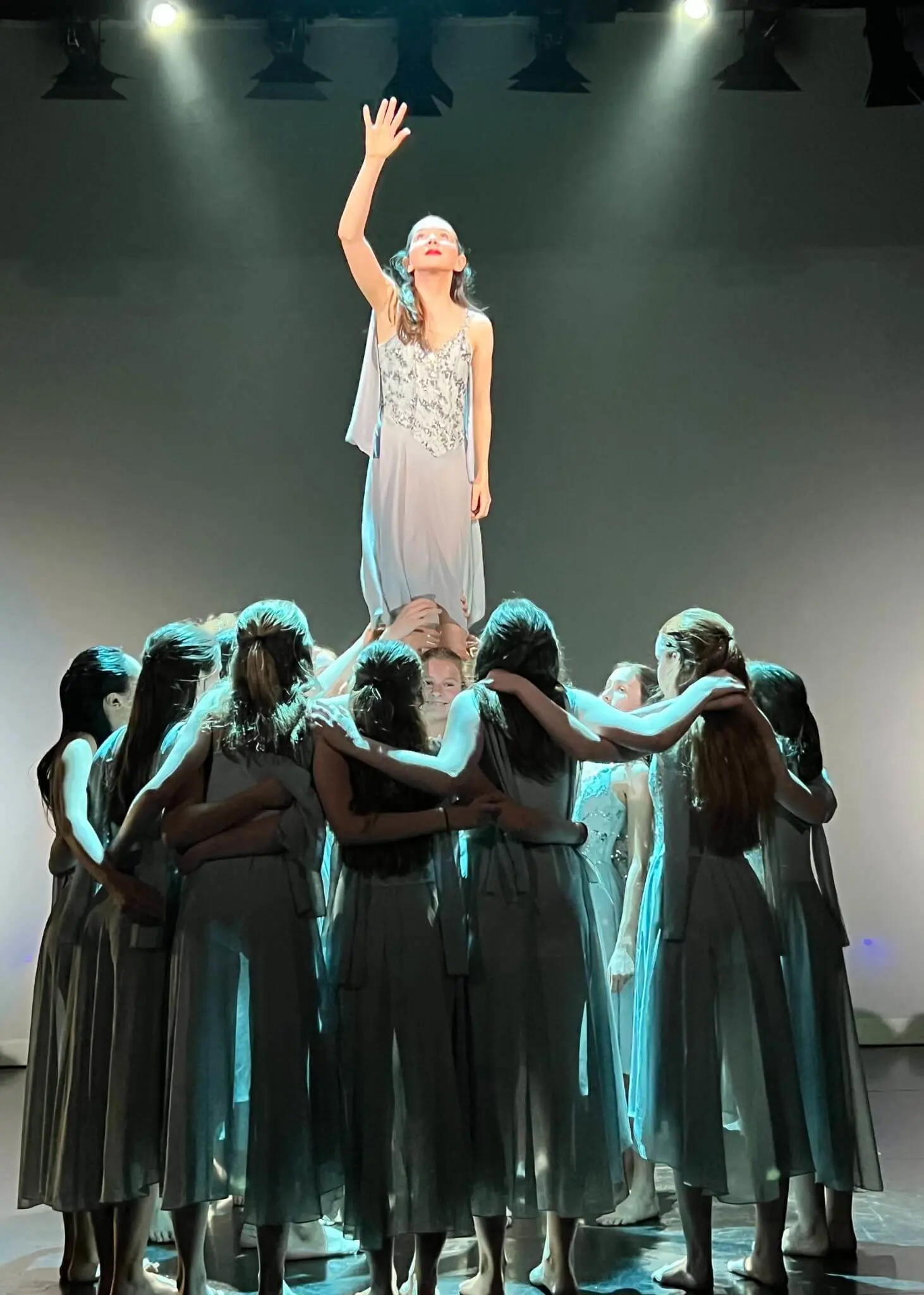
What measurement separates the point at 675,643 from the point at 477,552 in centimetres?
163

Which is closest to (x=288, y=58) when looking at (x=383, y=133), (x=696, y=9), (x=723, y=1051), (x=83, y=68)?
(x=83, y=68)

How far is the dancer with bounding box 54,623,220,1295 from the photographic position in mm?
2805

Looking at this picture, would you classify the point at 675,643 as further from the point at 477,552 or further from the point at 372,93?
the point at 372,93

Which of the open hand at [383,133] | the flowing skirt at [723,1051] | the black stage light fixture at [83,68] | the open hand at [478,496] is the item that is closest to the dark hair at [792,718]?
the flowing skirt at [723,1051]

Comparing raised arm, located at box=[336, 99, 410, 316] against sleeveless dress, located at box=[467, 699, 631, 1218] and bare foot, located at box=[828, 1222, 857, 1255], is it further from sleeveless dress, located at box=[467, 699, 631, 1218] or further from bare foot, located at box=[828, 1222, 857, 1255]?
bare foot, located at box=[828, 1222, 857, 1255]

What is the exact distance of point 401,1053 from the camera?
273cm

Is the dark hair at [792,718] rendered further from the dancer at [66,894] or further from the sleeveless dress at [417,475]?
the dancer at [66,894]

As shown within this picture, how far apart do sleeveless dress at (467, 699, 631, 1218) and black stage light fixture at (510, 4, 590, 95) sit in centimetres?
499

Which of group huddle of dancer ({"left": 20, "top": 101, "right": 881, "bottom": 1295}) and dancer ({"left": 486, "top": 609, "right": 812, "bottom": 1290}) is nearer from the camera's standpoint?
group huddle of dancer ({"left": 20, "top": 101, "right": 881, "bottom": 1295})

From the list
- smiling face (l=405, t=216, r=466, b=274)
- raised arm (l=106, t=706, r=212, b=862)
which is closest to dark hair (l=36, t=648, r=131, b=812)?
raised arm (l=106, t=706, r=212, b=862)

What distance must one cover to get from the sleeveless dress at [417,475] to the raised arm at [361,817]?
5.43ft

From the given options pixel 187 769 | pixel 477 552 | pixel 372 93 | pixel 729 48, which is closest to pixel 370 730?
pixel 187 769

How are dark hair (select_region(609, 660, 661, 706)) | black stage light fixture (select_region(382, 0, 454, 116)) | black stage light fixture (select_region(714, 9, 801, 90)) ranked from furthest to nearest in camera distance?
black stage light fixture (select_region(382, 0, 454, 116))
black stage light fixture (select_region(714, 9, 801, 90))
dark hair (select_region(609, 660, 661, 706))

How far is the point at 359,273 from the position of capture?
172 inches
